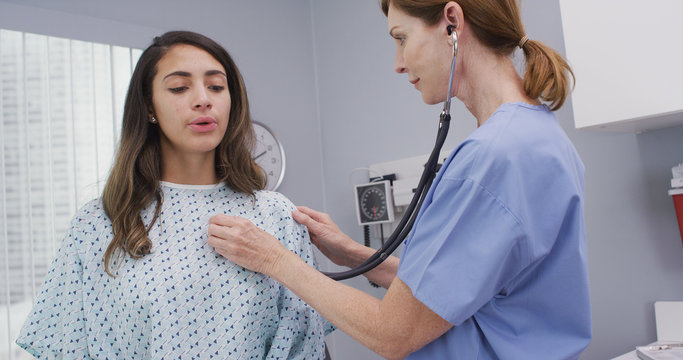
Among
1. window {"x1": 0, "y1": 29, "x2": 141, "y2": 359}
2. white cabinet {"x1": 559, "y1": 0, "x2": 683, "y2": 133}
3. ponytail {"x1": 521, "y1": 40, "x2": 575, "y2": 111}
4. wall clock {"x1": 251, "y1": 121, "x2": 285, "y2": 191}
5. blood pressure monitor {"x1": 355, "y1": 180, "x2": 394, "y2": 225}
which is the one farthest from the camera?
wall clock {"x1": 251, "y1": 121, "x2": 285, "y2": 191}

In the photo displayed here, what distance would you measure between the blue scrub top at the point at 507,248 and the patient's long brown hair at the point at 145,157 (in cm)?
59

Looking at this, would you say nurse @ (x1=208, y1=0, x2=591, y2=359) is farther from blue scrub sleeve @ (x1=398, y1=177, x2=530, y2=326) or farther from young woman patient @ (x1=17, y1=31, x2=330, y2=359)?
young woman patient @ (x1=17, y1=31, x2=330, y2=359)

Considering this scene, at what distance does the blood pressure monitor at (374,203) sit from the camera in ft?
7.43

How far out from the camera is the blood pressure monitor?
2264 millimetres

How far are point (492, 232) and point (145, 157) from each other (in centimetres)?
81

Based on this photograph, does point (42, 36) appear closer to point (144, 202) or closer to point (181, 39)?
point (181, 39)

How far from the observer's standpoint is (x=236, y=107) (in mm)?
1297

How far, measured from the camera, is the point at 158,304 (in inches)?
40.8

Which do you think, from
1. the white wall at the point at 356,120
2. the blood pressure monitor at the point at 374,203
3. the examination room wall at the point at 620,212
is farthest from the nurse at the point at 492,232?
the blood pressure monitor at the point at 374,203

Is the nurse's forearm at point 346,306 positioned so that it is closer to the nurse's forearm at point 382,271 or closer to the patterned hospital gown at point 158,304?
the patterned hospital gown at point 158,304

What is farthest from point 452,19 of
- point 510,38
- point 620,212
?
point 620,212

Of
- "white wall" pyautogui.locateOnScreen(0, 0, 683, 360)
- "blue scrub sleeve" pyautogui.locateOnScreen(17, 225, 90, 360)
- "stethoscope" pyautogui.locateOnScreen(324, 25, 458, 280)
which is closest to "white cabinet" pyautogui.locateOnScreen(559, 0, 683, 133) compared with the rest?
"white wall" pyautogui.locateOnScreen(0, 0, 683, 360)

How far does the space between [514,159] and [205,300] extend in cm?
68

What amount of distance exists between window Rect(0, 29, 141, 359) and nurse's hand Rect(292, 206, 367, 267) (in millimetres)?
956
